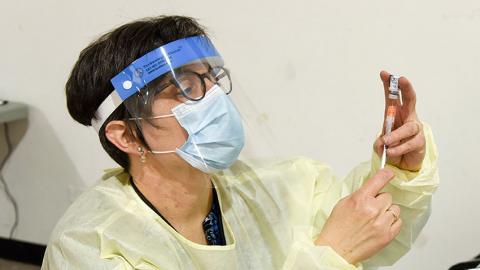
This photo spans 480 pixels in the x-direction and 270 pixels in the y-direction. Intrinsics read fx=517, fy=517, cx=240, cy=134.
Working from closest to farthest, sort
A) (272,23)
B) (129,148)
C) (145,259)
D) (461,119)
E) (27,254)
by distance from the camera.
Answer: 1. (145,259)
2. (129,148)
3. (461,119)
4. (272,23)
5. (27,254)

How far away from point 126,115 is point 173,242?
0.96 feet

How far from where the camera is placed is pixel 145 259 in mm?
1056

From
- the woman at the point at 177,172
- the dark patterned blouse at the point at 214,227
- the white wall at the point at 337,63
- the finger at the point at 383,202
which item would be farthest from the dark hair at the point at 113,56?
the finger at the point at 383,202

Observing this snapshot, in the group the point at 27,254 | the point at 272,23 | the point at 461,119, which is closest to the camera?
the point at 461,119

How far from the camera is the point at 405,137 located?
108cm

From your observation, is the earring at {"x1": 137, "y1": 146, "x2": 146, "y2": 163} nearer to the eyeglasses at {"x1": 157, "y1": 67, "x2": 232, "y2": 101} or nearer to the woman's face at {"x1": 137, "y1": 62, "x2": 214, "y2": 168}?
the woman's face at {"x1": 137, "y1": 62, "x2": 214, "y2": 168}

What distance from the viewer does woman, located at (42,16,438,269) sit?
0.98 m

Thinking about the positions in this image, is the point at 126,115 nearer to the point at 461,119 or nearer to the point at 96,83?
the point at 96,83

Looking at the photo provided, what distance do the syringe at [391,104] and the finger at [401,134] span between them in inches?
0.6

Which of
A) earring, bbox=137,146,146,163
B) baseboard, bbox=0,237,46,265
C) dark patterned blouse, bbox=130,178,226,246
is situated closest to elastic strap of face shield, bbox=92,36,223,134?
earring, bbox=137,146,146,163

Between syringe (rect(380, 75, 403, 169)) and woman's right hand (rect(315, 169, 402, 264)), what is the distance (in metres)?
0.12

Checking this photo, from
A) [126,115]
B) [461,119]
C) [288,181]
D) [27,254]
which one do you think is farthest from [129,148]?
[27,254]

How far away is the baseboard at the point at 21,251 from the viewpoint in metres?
2.51

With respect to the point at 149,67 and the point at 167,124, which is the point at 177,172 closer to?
the point at 167,124
